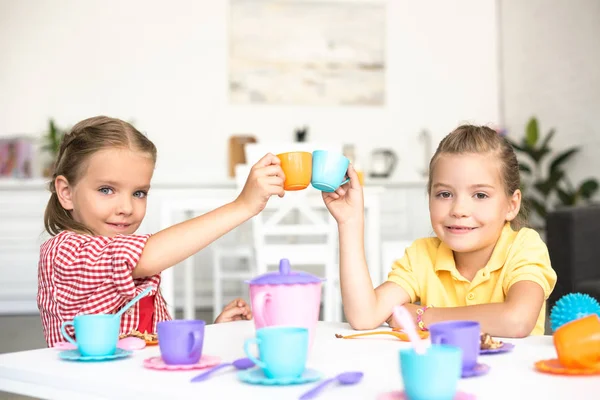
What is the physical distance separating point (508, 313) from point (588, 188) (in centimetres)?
469

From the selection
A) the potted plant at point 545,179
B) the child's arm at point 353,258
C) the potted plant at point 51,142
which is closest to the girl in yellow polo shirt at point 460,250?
the child's arm at point 353,258

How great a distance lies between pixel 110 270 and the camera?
4.07 ft

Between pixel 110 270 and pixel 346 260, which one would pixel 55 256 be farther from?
pixel 346 260

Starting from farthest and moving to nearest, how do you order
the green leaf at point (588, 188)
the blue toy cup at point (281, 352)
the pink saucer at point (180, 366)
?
the green leaf at point (588, 188) → the pink saucer at point (180, 366) → the blue toy cup at point (281, 352)

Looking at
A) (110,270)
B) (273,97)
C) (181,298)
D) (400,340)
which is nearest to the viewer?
(400,340)

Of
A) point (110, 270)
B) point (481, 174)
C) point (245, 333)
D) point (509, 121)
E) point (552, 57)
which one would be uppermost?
point (552, 57)

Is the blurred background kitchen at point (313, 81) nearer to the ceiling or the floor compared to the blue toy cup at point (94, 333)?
nearer to the ceiling

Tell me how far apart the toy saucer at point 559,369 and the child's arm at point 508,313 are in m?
0.28

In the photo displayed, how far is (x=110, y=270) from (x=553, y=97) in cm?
527

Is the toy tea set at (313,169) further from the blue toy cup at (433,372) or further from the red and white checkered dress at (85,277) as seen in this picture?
the blue toy cup at (433,372)

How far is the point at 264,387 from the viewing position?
0.79 meters

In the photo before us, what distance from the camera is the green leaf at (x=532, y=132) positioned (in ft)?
18.7

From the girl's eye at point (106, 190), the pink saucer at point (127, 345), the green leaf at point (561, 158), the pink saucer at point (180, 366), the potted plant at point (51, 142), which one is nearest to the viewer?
the pink saucer at point (180, 366)

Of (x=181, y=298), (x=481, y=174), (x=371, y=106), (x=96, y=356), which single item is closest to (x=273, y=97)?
(x=371, y=106)
